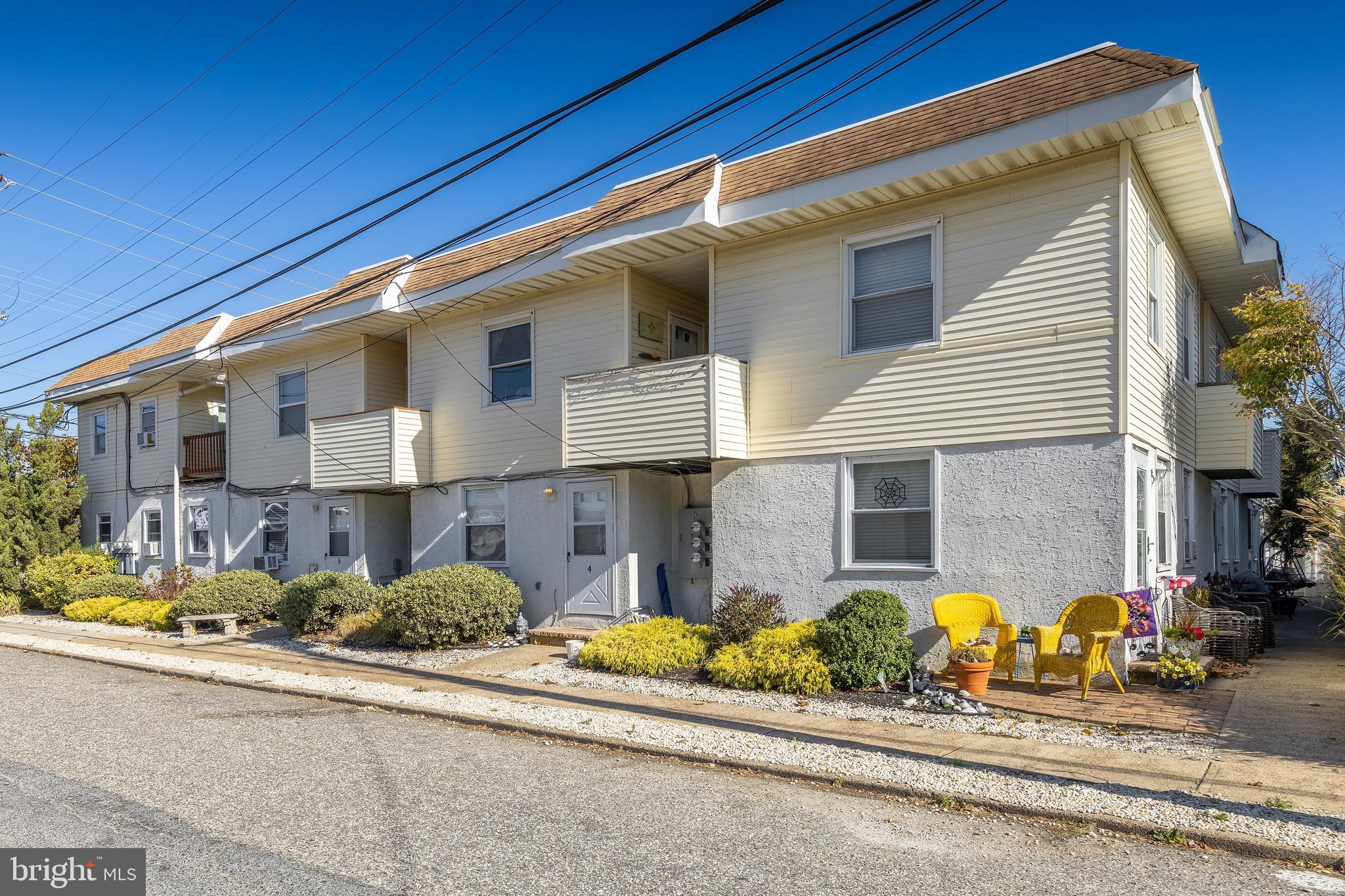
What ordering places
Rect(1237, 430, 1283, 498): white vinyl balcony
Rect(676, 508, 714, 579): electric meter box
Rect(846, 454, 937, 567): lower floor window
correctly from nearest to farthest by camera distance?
1. Rect(846, 454, 937, 567): lower floor window
2. Rect(676, 508, 714, 579): electric meter box
3. Rect(1237, 430, 1283, 498): white vinyl balcony

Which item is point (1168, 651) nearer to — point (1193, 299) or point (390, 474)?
point (1193, 299)

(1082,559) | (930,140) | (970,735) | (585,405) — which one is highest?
(930,140)

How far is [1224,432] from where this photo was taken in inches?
537

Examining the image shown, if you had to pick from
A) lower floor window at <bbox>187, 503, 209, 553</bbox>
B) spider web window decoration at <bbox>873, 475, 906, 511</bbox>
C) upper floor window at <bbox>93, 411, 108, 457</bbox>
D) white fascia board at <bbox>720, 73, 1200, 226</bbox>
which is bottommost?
lower floor window at <bbox>187, 503, 209, 553</bbox>

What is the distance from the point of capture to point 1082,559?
9.81m

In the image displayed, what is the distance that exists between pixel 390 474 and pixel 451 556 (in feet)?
5.90

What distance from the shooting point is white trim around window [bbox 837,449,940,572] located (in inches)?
427

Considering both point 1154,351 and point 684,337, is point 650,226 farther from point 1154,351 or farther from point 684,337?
point 1154,351

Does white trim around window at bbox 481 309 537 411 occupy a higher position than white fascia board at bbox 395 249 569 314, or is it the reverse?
white fascia board at bbox 395 249 569 314

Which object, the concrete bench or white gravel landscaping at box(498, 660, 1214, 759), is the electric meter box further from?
the concrete bench

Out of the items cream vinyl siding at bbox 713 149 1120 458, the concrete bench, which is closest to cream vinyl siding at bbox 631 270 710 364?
cream vinyl siding at bbox 713 149 1120 458

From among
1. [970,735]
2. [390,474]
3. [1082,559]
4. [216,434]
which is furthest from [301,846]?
[216,434]

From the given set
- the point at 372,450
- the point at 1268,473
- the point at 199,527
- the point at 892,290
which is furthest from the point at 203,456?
the point at 1268,473

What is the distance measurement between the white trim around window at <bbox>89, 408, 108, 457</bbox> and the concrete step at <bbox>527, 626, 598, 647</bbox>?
16715 millimetres
